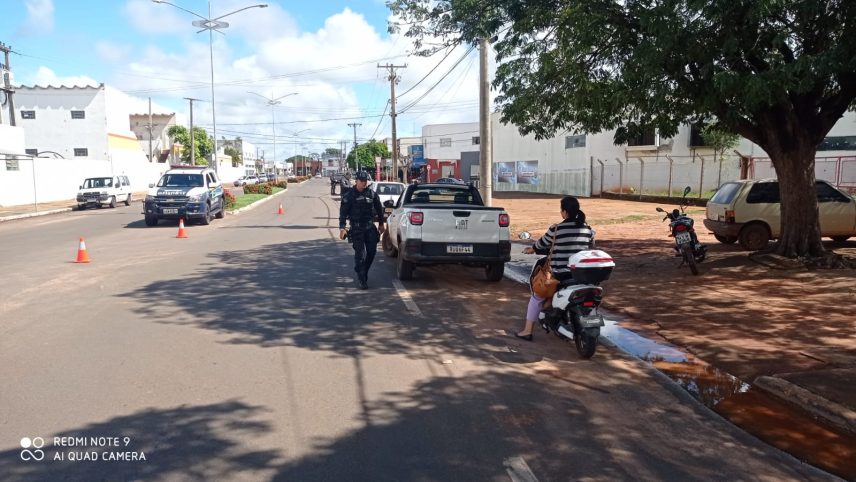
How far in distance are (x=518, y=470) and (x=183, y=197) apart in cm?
1727

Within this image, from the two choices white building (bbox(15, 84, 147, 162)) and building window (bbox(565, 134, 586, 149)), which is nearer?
building window (bbox(565, 134, 586, 149))

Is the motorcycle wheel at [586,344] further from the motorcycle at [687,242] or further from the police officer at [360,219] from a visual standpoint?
the motorcycle at [687,242]

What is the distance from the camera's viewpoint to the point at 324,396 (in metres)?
4.64

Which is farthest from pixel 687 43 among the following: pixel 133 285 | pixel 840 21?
pixel 133 285

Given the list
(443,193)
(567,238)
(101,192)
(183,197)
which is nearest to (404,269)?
(443,193)

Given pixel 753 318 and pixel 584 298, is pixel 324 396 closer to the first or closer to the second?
pixel 584 298

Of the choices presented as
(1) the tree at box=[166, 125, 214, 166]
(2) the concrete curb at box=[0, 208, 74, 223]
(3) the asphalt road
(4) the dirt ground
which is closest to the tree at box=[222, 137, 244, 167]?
(1) the tree at box=[166, 125, 214, 166]

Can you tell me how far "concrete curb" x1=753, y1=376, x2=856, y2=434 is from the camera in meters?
4.23

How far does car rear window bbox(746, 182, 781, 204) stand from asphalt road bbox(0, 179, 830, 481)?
6.75m

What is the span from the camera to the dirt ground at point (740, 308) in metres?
5.93

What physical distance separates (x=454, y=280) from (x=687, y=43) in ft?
16.0

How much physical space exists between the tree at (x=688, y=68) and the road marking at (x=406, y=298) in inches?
171

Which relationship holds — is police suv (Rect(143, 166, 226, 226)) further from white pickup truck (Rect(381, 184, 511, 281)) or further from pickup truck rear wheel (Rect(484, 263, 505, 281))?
pickup truck rear wheel (Rect(484, 263, 505, 281))

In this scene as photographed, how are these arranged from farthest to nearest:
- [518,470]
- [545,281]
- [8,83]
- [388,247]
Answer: [8,83]
[388,247]
[545,281]
[518,470]
